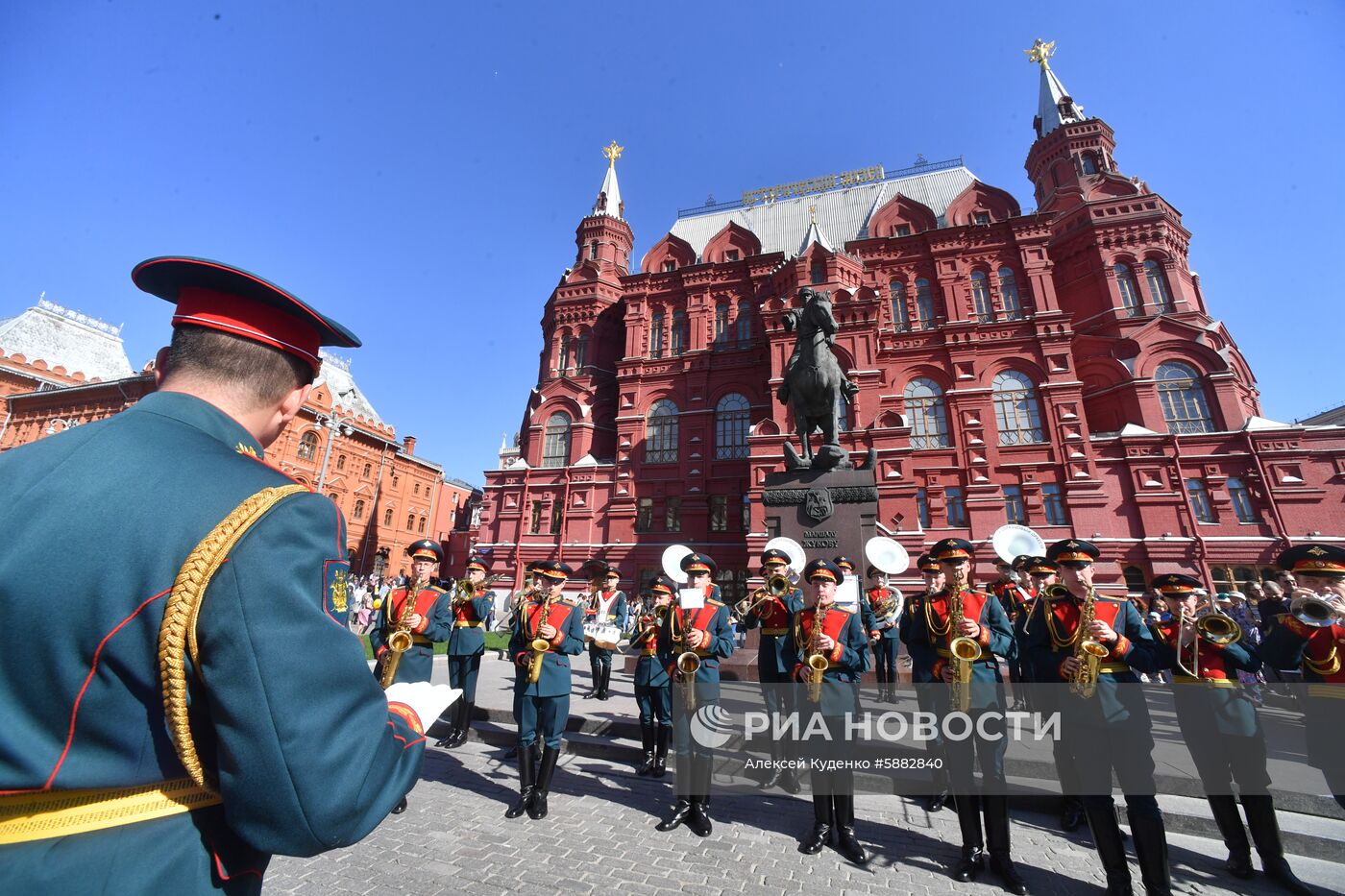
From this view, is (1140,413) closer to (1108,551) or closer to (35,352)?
(1108,551)

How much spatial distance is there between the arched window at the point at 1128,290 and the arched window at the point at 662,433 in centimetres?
2250

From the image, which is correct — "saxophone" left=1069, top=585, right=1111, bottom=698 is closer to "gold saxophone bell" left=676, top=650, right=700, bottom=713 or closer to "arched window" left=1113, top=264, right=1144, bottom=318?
"gold saxophone bell" left=676, top=650, right=700, bottom=713

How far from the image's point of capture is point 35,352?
130 ft

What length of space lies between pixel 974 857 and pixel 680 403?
25.8 m

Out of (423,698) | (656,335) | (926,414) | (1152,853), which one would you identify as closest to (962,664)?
(1152,853)

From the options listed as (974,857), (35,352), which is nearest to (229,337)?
(974,857)

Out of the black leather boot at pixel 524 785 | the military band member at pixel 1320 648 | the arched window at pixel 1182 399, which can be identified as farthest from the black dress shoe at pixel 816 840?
the arched window at pixel 1182 399

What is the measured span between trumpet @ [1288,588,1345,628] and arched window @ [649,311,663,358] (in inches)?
1109

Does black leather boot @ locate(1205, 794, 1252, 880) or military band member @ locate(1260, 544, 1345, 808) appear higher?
military band member @ locate(1260, 544, 1345, 808)

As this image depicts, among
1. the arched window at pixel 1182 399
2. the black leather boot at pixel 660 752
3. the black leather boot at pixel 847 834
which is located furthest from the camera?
the arched window at pixel 1182 399

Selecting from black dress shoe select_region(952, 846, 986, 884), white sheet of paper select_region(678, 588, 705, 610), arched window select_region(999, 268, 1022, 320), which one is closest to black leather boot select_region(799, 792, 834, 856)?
black dress shoe select_region(952, 846, 986, 884)

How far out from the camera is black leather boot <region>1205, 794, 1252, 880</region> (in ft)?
13.6

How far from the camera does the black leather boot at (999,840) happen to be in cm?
401

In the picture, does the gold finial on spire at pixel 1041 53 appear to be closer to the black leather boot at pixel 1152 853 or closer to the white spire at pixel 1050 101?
the white spire at pixel 1050 101
